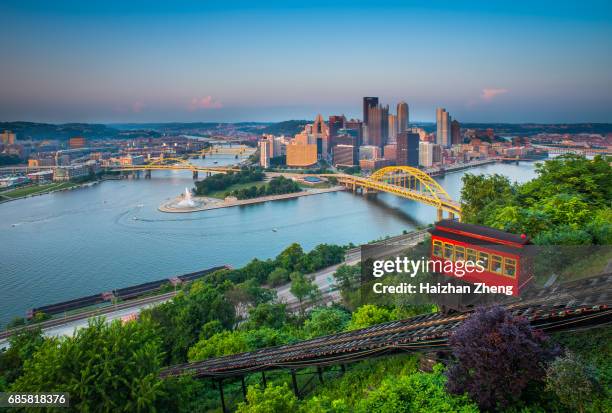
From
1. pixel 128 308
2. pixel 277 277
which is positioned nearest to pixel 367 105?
pixel 277 277

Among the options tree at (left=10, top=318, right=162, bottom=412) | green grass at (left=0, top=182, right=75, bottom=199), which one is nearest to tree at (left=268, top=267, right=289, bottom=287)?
tree at (left=10, top=318, right=162, bottom=412)

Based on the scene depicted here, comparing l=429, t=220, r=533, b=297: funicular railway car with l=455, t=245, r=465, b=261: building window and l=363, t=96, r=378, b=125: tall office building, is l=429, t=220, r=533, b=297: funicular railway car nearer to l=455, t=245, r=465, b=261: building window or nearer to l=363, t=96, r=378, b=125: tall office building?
l=455, t=245, r=465, b=261: building window

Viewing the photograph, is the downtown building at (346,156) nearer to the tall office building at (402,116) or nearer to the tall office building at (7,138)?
the tall office building at (402,116)

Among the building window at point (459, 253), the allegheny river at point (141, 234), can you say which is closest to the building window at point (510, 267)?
the building window at point (459, 253)

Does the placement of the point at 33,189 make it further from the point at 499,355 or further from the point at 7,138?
the point at 499,355

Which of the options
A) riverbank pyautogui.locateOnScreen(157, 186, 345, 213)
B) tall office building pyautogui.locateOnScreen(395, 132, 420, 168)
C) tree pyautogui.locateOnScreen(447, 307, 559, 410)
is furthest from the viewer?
tall office building pyautogui.locateOnScreen(395, 132, 420, 168)

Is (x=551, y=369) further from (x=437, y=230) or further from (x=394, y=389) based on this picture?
(x=437, y=230)
